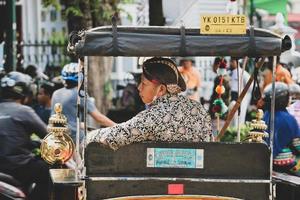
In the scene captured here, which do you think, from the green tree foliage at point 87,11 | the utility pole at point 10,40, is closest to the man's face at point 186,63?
the green tree foliage at point 87,11

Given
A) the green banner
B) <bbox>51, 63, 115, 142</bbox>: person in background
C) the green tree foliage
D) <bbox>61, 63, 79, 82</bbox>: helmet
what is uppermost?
the green banner

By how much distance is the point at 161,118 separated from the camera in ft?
18.5

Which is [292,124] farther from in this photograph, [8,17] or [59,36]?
[59,36]

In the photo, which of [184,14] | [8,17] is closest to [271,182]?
[184,14]

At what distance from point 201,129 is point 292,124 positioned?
186 cm

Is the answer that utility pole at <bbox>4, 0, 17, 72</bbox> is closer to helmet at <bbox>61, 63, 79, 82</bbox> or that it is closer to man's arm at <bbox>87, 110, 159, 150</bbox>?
helmet at <bbox>61, 63, 79, 82</bbox>

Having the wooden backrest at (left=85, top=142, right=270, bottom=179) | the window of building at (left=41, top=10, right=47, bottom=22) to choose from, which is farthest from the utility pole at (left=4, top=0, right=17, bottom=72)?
the window of building at (left=41, top=10, right=47, bottom=22)

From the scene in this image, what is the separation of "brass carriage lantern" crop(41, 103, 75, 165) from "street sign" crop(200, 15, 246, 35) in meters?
1.43

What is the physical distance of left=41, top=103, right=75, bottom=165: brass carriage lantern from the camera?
244 inches

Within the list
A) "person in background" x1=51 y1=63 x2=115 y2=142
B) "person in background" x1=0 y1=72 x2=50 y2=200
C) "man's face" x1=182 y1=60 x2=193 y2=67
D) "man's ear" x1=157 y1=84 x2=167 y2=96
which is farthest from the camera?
"man's face" x1=182 y1=60 x2=193 y2=67

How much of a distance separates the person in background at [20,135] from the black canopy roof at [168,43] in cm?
A: 201

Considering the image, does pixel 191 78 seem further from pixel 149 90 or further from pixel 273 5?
pixel 149 90

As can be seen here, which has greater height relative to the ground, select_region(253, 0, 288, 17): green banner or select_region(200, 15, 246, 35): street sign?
select_region(253, 0, 288, 17): green banner

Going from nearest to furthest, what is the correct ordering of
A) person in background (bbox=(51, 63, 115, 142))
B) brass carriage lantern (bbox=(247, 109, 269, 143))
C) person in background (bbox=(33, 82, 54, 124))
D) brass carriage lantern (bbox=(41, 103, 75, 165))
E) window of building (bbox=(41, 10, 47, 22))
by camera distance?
brass carriage lantern (bbox=(247, 109, 269, 143)), brass carriage lantern (bbox=(41, 103, 75, 165)), person in background (bbox=(51, 63, 115, 142)), person in background (bbox=(33, 82, 54, 124)), window of building (bbox=(41, 10, 47, 22))
